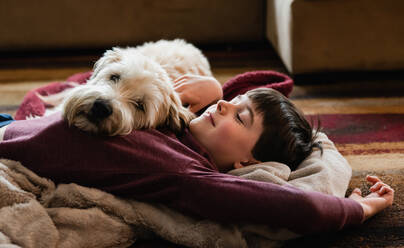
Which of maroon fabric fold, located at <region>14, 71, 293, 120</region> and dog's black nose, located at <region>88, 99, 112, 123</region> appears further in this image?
maroon fabric fold, located at <region>14, 71, 293, 120</region>

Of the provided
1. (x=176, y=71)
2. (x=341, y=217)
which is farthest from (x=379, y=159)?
(x=176, y=71)

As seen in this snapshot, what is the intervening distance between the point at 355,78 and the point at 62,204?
6.87ft

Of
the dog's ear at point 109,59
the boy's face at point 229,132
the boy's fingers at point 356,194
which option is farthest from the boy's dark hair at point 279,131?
the dog's ear at point 109,59

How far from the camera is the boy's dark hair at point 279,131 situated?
3.88 ft

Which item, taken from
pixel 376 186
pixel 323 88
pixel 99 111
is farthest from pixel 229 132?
pixel 323 88

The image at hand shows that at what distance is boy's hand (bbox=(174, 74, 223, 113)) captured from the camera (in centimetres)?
145

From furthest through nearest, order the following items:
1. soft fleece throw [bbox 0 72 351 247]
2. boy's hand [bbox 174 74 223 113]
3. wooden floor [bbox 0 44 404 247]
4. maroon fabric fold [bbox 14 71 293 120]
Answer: maroon fabric fold [bbox 14 71 293 120], boy's hand [bbox 174 74 223 113], wooden floor [bbox 0 44 404 247], soft fleece throw [bbox 0 72 351 247]

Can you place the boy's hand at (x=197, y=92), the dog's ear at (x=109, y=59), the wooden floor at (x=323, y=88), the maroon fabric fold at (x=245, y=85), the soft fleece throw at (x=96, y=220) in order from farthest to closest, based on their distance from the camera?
the maroon fabric fold at (x=245, y=85), the boy's hand at (x=197, y=92), the dog's ear at (x=109, y=59), the wooden floor at (x=323, y=88), the soft fleece throw at (x=96, y=220)

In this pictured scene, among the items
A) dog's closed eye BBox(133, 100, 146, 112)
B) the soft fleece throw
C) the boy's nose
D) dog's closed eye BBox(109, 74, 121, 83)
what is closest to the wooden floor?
the soft fleece throw

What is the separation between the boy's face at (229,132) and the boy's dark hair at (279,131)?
0.02 m

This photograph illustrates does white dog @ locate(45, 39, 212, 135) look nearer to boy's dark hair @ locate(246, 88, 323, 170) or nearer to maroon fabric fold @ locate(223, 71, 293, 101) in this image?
boy's dark hair @ locate(246, 88, 323, 170)

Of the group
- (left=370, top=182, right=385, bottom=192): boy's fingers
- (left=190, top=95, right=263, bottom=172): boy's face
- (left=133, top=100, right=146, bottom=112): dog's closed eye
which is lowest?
(left=370, top=182, right=385, bottom=192): boy's fingers

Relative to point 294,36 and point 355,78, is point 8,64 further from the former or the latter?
point 355,78

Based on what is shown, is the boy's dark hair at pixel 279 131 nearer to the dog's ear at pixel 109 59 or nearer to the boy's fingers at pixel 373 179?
the boy's fingers at pixel 373 179
